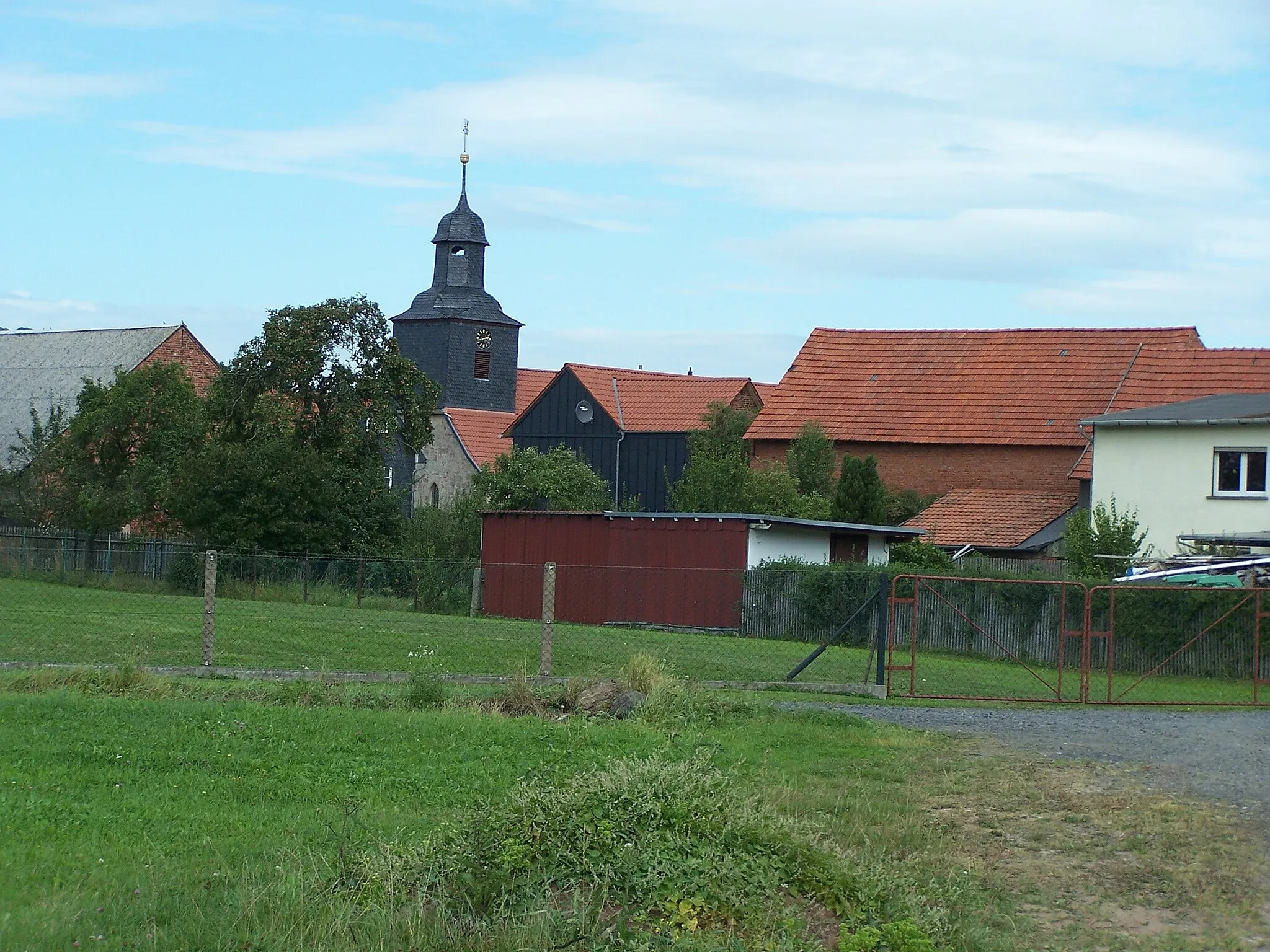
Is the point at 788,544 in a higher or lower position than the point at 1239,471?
lower

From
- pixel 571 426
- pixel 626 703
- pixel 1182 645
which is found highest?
pixel 571 426

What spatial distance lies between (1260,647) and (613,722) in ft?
43.7

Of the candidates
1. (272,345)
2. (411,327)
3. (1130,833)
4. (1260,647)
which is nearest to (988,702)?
(1260,647)

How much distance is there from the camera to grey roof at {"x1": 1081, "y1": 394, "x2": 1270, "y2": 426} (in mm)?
32562

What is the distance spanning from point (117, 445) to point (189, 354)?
19339mm

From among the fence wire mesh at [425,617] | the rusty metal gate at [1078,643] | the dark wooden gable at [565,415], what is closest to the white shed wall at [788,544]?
the fence wire mesh at [425,617]

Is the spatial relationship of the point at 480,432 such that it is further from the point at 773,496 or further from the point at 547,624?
the point at 547,624

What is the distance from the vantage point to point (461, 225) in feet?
289

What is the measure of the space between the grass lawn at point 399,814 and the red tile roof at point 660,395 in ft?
153

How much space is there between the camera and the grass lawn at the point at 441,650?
1800 centimetres

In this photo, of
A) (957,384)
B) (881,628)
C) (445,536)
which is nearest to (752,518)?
(881,628)

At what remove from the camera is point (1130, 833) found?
929 centimetres

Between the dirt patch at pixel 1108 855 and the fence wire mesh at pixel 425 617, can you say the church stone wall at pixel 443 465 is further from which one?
the dirt patch at pixel 1108 855

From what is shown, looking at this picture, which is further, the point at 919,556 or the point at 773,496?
the point at 773,496
